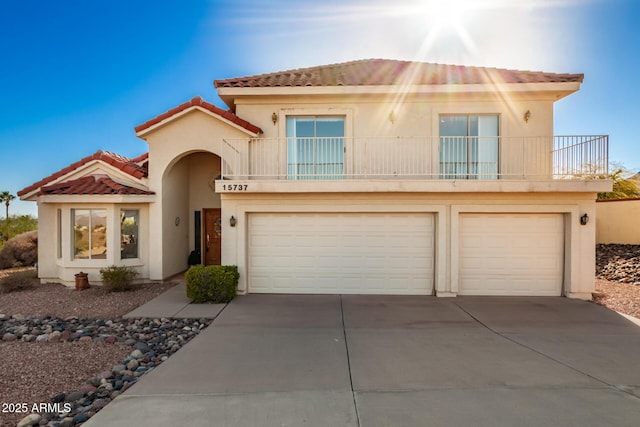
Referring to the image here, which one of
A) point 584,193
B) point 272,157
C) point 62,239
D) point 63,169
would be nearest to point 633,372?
point 584,193

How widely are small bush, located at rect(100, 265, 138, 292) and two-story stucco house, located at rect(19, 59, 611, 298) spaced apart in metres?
0.64

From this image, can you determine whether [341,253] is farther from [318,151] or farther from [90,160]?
[90,160]

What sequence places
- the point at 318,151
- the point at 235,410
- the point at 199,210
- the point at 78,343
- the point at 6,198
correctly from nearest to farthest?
the point at 235,410 < the point at 78,343 < the point at 318,151 < the point at 199,210 < the point at 6,198

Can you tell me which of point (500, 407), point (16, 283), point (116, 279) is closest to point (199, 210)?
point (116, 279)

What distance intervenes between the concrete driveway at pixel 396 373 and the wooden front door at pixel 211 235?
581 cm

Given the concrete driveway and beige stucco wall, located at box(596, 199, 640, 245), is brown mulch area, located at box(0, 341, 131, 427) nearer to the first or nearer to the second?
the concrete driveway

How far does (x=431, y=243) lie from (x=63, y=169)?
12.3 m

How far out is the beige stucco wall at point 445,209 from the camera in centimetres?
872

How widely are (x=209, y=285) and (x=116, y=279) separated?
3.37 meters

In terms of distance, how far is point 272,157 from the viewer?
991 centimetres

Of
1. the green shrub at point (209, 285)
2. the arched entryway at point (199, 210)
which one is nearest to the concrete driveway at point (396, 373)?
the green shrub at point (209, 285)

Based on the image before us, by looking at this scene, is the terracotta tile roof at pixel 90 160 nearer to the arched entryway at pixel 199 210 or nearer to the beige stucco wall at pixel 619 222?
the arched entryway at pixel 199 210

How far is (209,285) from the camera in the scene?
820cm

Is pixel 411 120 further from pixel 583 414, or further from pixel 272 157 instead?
pixel 583 414
